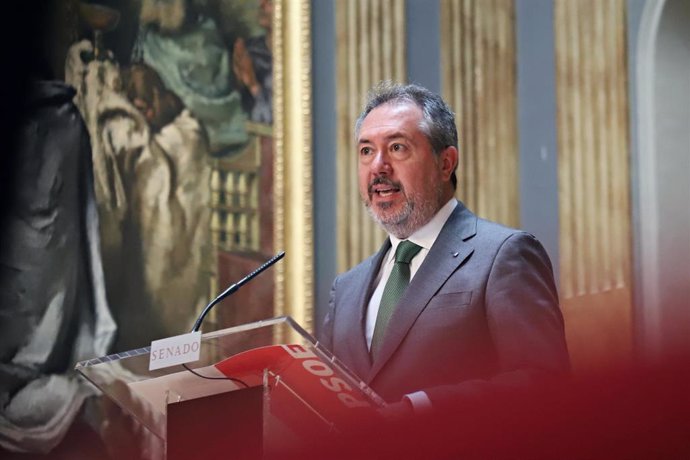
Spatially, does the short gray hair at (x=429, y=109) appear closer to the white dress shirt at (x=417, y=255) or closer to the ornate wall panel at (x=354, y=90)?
the white dress shirt at (x=417, y=255)

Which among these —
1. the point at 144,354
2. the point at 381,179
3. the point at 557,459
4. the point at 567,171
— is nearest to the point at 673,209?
the point at 567,171

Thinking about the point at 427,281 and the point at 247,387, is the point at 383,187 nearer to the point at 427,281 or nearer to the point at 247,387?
the point at 427,281

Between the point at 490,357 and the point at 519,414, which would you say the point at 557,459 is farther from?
the point at 490,357

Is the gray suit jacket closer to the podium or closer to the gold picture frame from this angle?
the podium

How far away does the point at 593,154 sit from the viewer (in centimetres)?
593

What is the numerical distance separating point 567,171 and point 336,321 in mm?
3320

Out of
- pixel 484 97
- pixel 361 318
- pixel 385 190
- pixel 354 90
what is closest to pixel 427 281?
pixel 361 318

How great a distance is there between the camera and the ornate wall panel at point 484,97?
5965 mm

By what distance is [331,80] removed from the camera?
5.79 metres

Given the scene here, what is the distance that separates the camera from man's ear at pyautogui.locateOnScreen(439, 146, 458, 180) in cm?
303

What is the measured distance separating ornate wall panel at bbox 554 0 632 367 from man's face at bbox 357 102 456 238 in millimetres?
3099

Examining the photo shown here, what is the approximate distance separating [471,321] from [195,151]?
3128 millimetres

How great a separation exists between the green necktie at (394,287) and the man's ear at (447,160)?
254mm

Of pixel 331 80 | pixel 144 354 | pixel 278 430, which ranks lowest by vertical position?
pixel 278 430
